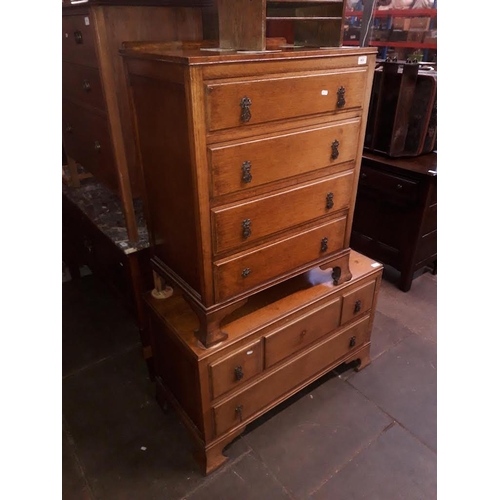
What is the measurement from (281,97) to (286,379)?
4.58ft

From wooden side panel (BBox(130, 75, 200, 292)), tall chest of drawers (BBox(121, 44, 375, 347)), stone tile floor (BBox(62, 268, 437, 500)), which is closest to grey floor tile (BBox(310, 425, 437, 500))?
stone tile floor (BBox(62, 268, 437, 500))

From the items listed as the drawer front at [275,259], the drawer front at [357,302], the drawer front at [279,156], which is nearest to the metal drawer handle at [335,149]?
the drawer front at [279,156]

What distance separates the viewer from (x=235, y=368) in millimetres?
1808

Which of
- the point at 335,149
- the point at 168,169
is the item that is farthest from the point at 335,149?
the point at 168,169

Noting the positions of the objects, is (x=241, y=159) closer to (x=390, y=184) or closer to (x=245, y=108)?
(x=245, y=108)

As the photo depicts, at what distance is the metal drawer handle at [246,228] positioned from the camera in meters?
1.56

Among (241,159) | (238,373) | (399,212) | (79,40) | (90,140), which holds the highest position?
(79,40)

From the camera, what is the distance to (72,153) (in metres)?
2.55

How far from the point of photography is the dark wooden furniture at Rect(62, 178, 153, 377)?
2180mm

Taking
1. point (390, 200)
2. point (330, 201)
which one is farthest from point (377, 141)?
point (330, 201)

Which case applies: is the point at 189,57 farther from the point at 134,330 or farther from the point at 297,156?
the point at 134,330

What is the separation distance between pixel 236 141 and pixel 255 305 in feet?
2.80

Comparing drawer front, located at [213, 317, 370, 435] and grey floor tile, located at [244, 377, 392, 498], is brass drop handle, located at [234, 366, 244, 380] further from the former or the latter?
grey floor tile, located at [244, 377, 392, 498]

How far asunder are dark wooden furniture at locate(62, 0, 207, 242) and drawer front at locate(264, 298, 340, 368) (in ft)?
3.03
